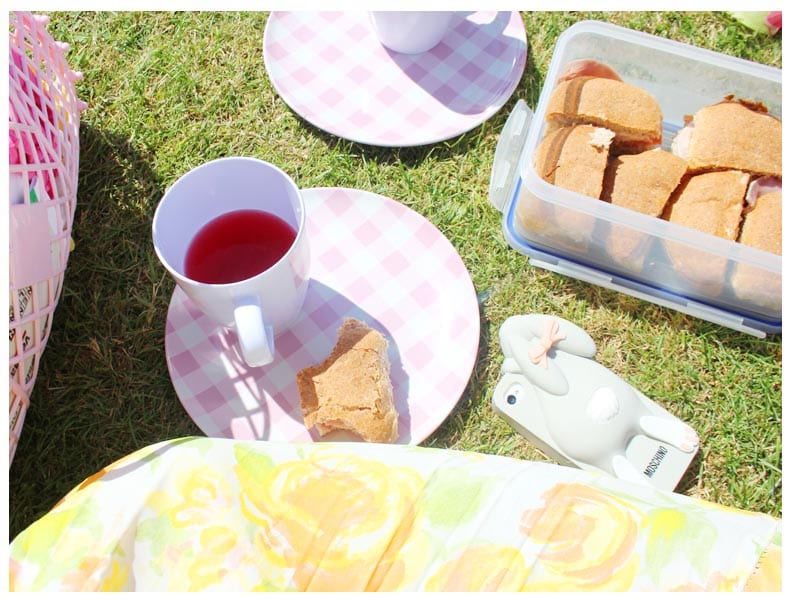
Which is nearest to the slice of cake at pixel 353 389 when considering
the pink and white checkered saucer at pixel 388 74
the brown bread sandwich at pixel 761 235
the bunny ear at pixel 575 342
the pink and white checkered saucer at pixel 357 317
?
the pink and white checkered saucer at pixel 357 317

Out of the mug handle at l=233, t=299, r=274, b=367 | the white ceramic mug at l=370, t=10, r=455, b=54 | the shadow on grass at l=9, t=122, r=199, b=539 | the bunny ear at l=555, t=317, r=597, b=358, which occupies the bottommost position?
the shadow on grass at l=9, t=122, r=199, b=539

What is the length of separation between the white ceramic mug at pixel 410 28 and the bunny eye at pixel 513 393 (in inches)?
22.5

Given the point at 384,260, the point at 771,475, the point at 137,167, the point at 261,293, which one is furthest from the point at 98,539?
the point at 771,475

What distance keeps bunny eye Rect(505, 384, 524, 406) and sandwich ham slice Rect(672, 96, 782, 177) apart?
0.39 m

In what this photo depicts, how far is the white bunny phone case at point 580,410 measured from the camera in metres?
0.91

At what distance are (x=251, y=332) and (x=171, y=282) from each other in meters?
0.38

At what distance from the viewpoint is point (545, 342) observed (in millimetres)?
956

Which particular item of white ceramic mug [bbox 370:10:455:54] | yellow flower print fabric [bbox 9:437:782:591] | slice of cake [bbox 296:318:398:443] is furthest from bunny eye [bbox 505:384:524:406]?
white ceramic mug [bbox 370:10:455:54]

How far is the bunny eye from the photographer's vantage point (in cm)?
96

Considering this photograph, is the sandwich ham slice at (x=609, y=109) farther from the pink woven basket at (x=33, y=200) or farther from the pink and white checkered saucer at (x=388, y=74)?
the pink woven basket at (x=33, y=200)

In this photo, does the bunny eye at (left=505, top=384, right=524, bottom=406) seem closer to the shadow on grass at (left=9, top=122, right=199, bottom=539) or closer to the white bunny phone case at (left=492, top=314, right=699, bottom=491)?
the white bunny phone case at (left=492, top=314, right=699, bottom=491)

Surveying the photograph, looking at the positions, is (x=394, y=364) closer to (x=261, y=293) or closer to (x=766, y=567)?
(x=261, y=293)

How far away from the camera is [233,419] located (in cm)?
87

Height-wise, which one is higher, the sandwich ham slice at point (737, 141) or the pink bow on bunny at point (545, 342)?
the sandwich ham slice at point (737, 141)
